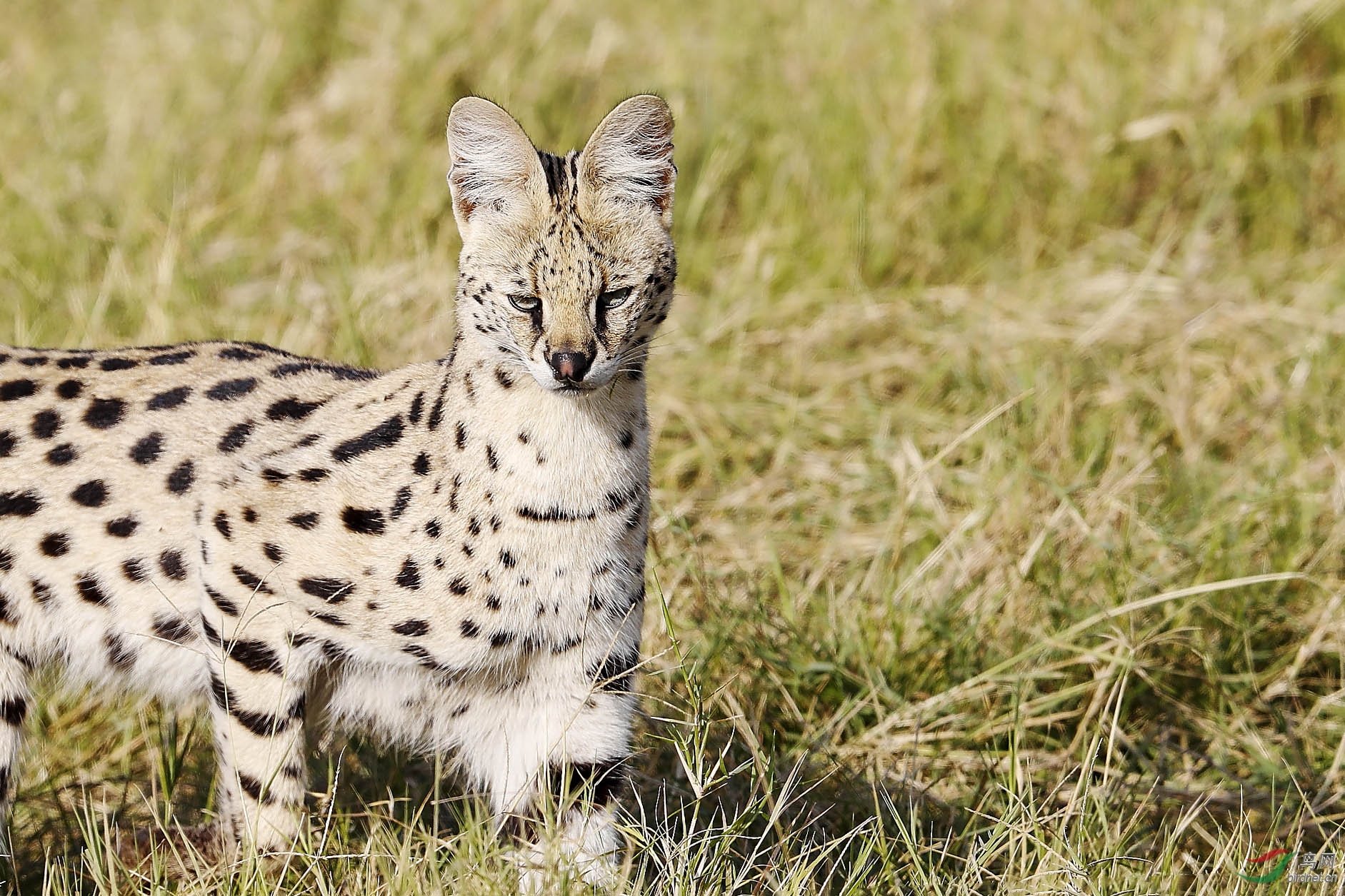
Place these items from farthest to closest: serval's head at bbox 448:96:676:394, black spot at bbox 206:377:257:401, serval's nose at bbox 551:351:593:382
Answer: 1. black spot at bbox 206:377:257:401
2. serval's head at bbox 448:96:676:394
3. serval's nose at bbox 551:351:593:382

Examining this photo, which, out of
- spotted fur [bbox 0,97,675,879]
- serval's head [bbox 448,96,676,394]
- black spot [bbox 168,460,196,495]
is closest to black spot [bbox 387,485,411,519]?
spotted fur [bbox 0,97,675,879]

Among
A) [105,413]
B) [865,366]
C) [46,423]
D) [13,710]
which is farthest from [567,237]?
[865,366]

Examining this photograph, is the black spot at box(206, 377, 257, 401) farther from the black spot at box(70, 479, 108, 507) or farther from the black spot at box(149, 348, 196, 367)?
the black spot at box(70, 479, 108, 507)

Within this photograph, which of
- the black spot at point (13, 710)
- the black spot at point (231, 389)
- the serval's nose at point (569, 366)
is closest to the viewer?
the serval's nose at point (569, 366)

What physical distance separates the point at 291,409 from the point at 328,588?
1.62ft

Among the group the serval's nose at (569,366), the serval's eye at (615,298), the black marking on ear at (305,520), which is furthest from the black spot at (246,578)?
the serval's eye at (615,298)

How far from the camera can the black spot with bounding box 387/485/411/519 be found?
3254 millimetres

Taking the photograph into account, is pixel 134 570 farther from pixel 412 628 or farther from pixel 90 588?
pixel 412 628

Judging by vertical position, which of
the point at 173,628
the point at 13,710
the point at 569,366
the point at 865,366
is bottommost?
the point at 13,710

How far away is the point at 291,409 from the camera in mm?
3535

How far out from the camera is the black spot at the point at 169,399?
352cm

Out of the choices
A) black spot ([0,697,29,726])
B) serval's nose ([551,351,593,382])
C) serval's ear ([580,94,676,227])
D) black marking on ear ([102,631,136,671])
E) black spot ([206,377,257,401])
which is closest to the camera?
serval's nose ([551,351,593,382])

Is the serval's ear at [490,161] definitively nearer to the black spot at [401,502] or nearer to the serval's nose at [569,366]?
the serval's nose at [569,366]

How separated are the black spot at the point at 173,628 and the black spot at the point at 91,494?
273 mm
